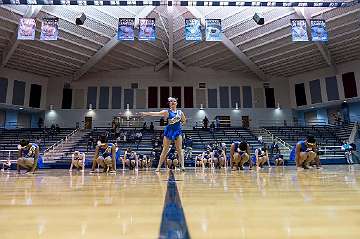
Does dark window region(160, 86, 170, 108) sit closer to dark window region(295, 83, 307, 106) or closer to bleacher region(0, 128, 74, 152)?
bleacher region(0, 128, 74, 152)

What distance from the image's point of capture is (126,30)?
1473 cm

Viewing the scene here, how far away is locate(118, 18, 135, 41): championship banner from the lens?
47.9 ft

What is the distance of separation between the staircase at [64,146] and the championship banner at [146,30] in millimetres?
8098

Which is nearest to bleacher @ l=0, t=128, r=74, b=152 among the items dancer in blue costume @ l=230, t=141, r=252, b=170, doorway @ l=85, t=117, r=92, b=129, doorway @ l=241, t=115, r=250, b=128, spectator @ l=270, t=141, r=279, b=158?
doorway @ l=85, t=117, r=92, b=129

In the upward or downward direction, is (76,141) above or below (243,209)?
above

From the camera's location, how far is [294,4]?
13969 millimetres

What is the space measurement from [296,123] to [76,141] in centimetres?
1987

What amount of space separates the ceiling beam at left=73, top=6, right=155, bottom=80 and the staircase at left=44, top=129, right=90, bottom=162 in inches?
215

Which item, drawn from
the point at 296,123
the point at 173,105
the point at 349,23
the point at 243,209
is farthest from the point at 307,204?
the point at 296,123

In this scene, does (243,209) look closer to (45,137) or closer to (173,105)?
(173,105)

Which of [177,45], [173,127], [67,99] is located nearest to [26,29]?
[177,45]

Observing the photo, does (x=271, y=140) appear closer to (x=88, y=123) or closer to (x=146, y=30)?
(x=146, y=30)

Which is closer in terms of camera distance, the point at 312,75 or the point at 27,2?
the point at 27,2

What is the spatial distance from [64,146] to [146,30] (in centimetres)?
995
